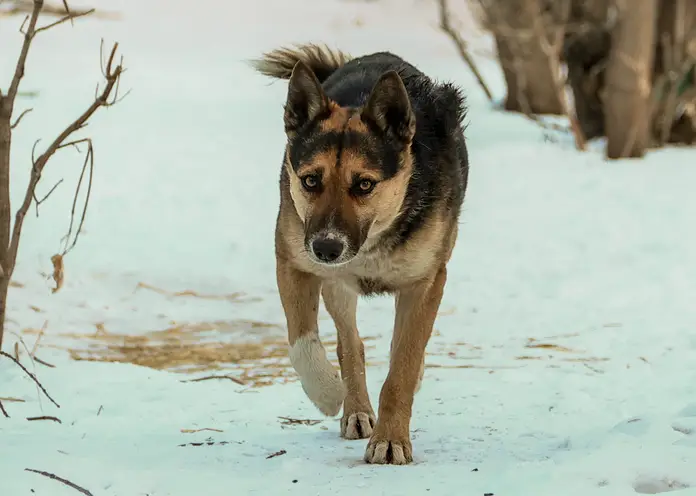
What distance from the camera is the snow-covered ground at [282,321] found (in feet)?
14.1

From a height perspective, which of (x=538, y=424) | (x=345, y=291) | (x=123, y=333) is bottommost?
(x=123, y=333)

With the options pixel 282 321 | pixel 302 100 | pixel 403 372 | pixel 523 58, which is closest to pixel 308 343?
pixel 403 372

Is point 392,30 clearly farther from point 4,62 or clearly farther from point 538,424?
point 538,424

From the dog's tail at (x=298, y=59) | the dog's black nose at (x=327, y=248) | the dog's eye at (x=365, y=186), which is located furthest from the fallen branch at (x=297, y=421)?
the dog's tail at (x=298, y=59)

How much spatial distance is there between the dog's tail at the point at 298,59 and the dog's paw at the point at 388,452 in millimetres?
2192

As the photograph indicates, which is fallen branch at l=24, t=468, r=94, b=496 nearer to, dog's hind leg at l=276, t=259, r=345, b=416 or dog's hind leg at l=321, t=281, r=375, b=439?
dog's hind leg at l=276, t=259, r=345, b=416

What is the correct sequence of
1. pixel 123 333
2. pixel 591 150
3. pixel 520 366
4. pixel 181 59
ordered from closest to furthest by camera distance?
pixel 520 366, pixel 123 333, pixel 591 150, pixel 181 59

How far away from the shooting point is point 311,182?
4664 mm

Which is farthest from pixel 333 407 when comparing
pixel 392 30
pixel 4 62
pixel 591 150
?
pixel 392 30

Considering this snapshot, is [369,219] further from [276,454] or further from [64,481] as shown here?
[64,481]

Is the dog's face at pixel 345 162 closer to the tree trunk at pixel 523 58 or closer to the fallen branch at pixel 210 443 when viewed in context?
the fallen branch at pixel 210 443

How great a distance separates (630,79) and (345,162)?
899cm

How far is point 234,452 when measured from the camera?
15.3 feet

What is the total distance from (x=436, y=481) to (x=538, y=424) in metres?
1.26
